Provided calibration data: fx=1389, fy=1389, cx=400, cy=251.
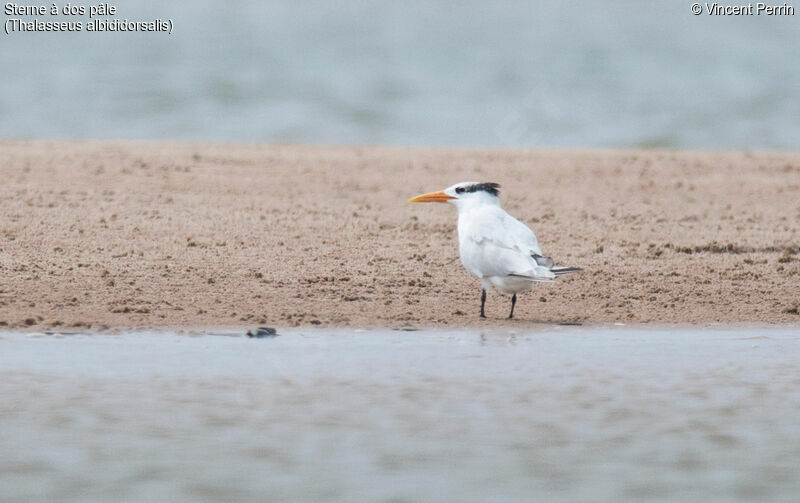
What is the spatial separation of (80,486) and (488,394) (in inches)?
102

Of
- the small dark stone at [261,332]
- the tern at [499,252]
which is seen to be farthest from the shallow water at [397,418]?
the tern at [499,252]

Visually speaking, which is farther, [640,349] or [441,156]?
[441,156]

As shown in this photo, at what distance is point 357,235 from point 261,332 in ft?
13.1

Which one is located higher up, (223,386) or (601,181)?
(601,181)

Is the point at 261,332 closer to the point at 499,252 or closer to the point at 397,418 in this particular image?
the point at 499,252

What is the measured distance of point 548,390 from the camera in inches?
307

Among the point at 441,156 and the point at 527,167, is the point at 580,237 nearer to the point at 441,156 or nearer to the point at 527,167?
the point at 527,167

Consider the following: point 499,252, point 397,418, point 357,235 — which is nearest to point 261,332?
point 499,252

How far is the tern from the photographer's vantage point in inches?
389

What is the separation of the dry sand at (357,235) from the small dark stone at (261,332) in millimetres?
449

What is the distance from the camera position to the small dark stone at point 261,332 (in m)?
9.66

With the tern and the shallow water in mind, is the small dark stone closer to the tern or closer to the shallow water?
the shallow water

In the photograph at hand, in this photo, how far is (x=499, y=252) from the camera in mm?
10008

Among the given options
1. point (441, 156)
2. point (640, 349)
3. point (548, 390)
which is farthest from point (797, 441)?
point (441, 156)
